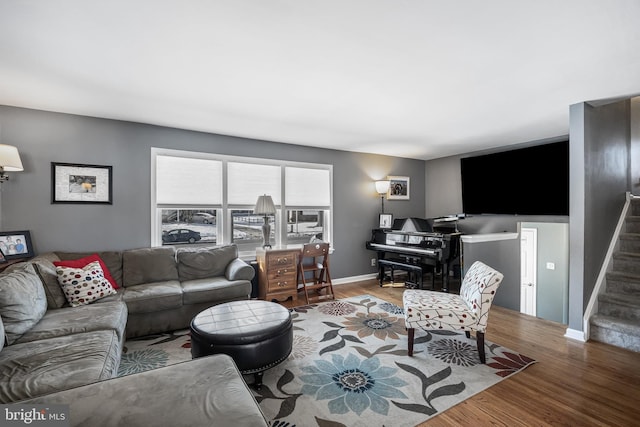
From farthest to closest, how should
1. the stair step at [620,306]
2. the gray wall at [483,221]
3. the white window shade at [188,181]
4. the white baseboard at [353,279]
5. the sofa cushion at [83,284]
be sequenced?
the white baseboard at [353,279], the gray wall at [483,221], the white window shade at [188,181], the stair step at [620,306], the sofa cushion at [83,284]

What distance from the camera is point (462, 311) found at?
2.51 meters

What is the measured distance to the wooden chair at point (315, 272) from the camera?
418 centimetres

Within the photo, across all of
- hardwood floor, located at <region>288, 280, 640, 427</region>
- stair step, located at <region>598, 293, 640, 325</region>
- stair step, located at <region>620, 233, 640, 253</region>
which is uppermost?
stair step, located at <region>620, 233, 640, 253</region>

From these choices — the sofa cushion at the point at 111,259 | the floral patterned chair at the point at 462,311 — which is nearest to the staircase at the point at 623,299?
the floral patterned chair at the point at 462,311

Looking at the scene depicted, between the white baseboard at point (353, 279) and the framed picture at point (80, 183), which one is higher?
the framed picture at point (80, 183)

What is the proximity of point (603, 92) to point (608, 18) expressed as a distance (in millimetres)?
1408

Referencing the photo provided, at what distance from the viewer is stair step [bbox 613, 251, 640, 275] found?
329cm

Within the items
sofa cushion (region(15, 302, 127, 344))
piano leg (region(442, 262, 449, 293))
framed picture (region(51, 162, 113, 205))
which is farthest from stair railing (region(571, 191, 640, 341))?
framed picture (region(51, 162, 113, 205))

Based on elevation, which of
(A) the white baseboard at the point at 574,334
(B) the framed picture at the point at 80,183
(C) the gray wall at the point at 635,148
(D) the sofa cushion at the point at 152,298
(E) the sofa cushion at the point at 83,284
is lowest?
(A) the white baseboard at the point at 574,334

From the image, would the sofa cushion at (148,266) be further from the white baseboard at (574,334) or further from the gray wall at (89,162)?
the white baseboard at (574,334)

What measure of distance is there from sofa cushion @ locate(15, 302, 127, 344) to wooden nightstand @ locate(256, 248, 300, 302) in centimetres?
171

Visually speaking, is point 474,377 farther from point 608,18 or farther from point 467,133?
point 467,133

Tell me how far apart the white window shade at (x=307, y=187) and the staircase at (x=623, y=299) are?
12.2 feet

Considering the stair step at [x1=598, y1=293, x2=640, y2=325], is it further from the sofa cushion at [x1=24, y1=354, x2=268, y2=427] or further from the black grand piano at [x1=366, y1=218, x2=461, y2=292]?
the sofa cushion at [x1=24, y1=354, x2=268, y2=427]
